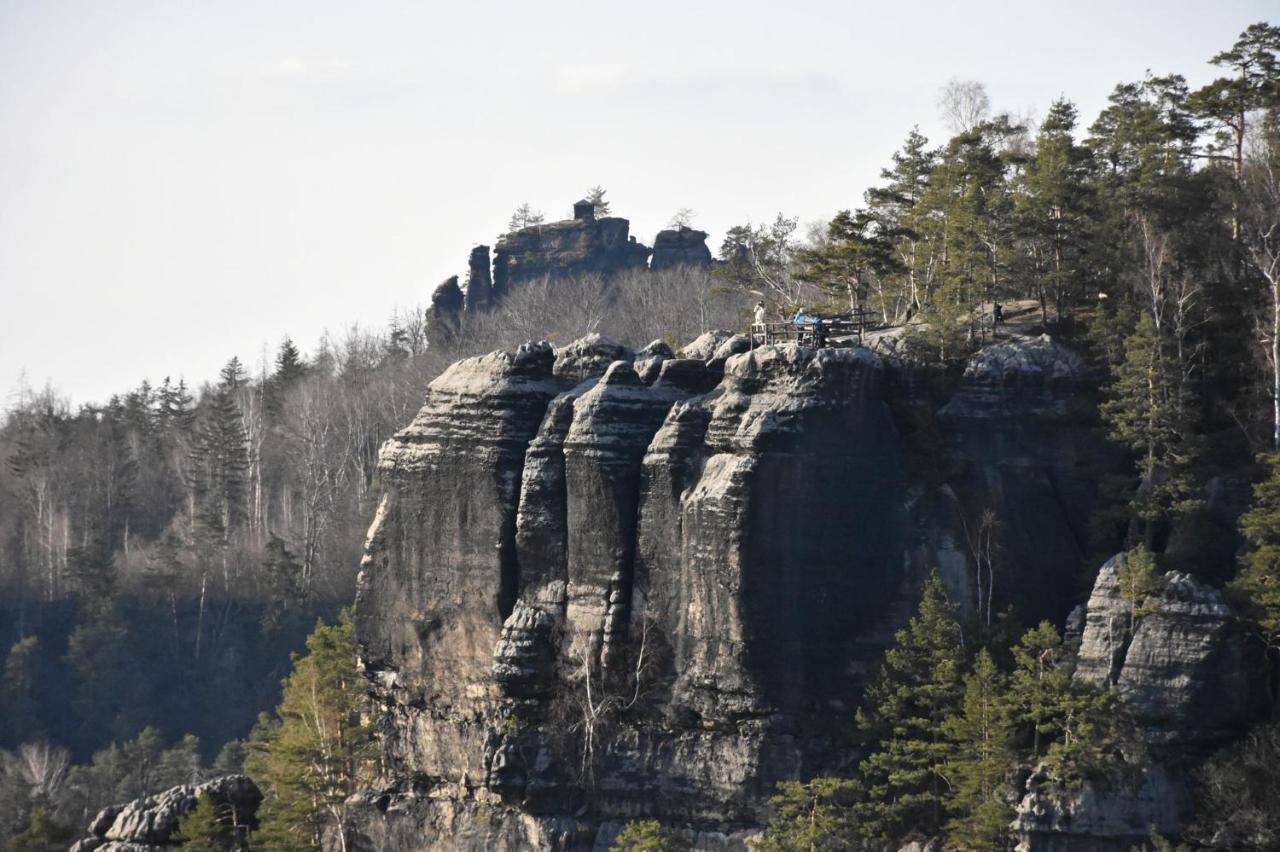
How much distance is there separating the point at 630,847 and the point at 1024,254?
1761 centimetres

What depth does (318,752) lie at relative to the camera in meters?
48.7

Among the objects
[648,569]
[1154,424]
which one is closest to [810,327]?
[648,569]

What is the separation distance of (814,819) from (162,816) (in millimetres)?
17827

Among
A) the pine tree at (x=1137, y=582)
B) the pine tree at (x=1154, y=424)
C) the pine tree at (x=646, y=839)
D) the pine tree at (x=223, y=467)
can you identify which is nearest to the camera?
the pine tree at (x=1137, y=582)

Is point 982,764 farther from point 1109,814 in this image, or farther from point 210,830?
point 210,830

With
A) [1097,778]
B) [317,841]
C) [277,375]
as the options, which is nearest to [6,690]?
[277,375]

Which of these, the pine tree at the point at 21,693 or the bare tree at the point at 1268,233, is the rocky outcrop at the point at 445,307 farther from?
the bare tree at the point at 1268,233

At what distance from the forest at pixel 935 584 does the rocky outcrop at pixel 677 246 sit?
20339 millimetres

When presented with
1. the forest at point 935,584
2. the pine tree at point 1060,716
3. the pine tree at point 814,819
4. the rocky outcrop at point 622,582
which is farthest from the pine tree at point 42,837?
the pine tree at point 1060,716

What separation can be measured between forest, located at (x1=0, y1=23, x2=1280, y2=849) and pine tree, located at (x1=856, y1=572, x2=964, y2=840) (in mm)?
69

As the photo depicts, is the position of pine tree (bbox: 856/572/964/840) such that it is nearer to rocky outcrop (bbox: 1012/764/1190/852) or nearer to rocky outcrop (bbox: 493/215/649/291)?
rocky outcrop (bbox: 1012/764/1190/852)

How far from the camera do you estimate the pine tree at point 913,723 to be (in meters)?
41.5

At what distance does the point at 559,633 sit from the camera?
45875 mm

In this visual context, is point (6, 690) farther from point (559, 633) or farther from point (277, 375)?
point (559, 633)
